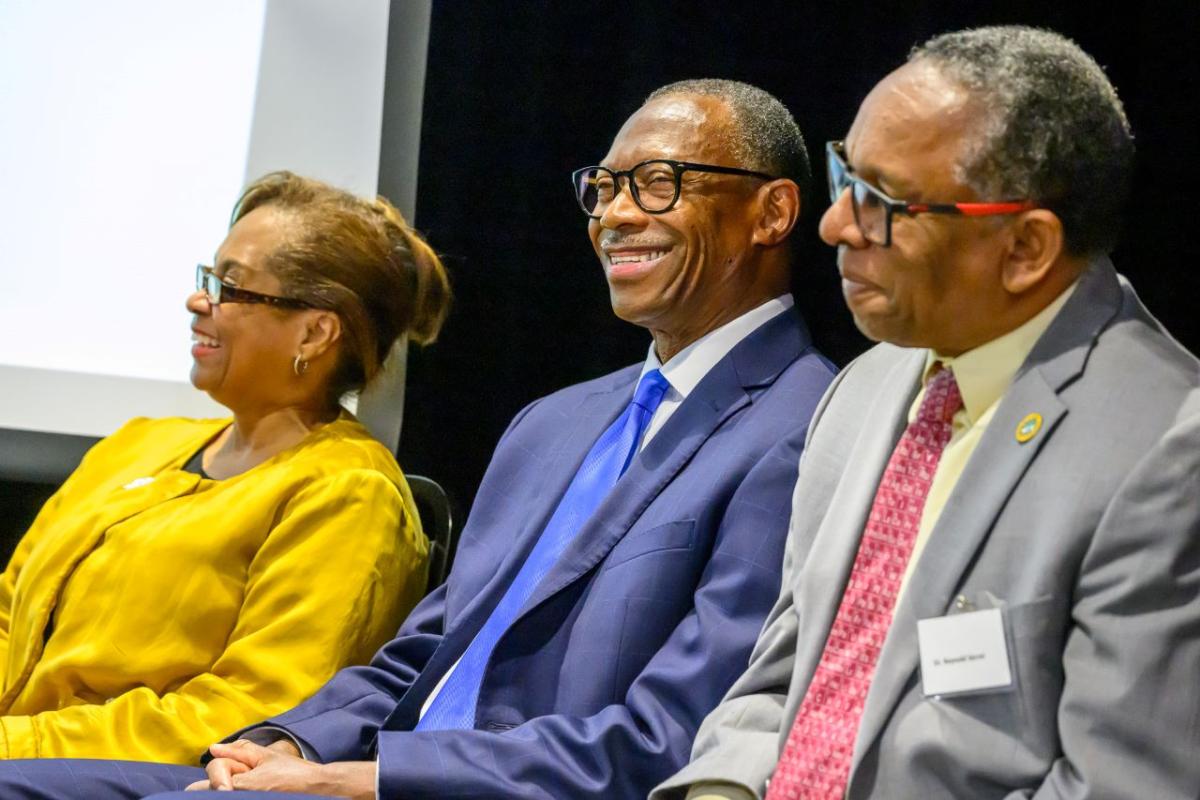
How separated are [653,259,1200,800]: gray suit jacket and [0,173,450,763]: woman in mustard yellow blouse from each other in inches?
38.8

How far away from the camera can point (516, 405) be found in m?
3.33

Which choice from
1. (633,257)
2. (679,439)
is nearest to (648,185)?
(633,257)

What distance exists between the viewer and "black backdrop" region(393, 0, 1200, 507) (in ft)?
10.5

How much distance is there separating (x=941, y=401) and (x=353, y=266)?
4.78 feet

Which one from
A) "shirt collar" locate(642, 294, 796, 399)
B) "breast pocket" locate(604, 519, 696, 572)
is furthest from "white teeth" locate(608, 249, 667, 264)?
"breast pocket" locate(604, 519, 696, 572)

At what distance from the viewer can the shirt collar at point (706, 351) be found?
7.60ft

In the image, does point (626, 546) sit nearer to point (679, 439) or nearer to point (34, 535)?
point (679, 439)

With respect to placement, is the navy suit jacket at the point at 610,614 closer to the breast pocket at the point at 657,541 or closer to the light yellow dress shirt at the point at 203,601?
the breast pocket at the point at 657,541

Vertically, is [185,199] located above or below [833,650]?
above

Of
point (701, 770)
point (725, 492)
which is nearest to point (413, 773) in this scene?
point (701, 770)

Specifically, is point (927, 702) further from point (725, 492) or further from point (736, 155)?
point (736, 155)

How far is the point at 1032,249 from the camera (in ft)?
5.35

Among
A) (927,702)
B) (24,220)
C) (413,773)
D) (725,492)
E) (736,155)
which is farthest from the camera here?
(24,220)

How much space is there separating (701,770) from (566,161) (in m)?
1.89
